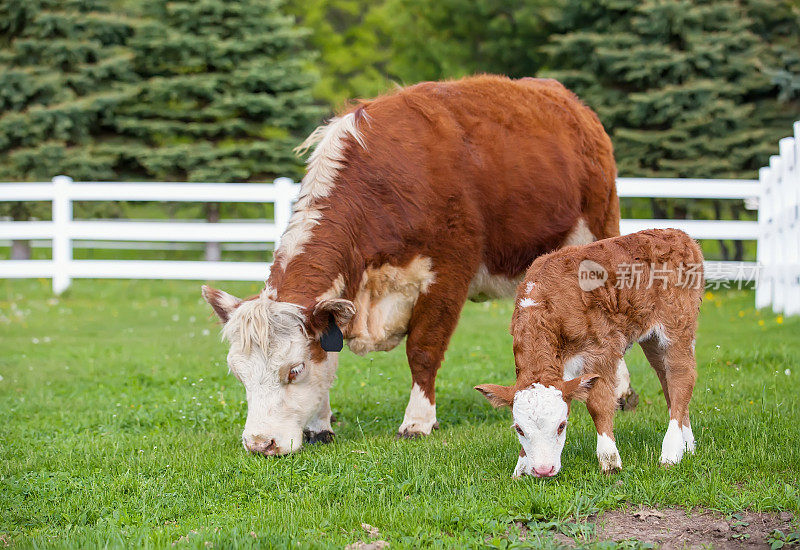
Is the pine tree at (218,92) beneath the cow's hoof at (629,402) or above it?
above

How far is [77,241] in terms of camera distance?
22719mm

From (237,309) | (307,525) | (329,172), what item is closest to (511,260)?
(329,172)

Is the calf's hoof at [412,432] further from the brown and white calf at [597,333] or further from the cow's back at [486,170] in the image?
the brown and white calf at [597,333]

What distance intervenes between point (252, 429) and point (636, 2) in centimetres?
1569

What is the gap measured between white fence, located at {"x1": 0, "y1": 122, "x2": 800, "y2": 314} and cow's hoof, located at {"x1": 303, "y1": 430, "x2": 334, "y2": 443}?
5932mm

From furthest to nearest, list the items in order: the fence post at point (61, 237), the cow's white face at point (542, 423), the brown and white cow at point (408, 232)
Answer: the fence post at point (61, 237) → the brown and white cow at point (408, 232) → the cow's white face at point (542, 423)

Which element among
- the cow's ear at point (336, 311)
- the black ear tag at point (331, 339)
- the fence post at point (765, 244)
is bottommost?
the black ear tag at point (331, 339)

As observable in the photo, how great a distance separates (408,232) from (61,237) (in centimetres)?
945

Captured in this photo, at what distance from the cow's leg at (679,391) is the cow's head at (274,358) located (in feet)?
6.47

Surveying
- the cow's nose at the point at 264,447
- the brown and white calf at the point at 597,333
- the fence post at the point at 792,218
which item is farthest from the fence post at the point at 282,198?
the brown and white calf at the point at 597,333

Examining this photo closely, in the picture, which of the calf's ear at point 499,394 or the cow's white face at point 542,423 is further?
the calf's ear at point 499,394

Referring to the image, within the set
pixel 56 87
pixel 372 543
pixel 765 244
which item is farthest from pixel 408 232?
pixel 56 87

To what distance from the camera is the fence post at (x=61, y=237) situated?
44.5ft

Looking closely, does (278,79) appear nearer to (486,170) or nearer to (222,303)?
(486,170)
